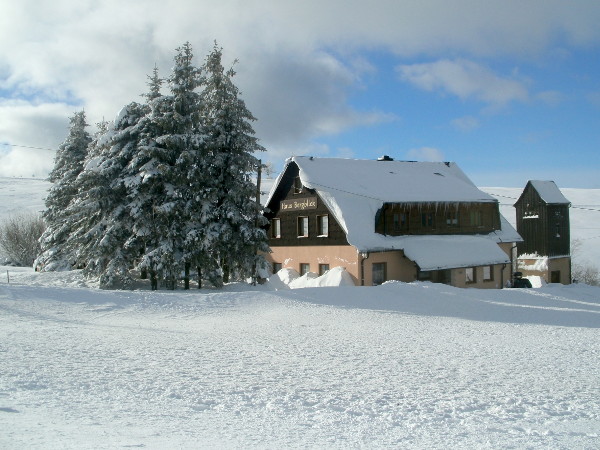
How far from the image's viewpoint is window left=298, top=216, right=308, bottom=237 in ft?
106

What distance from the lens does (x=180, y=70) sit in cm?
2489

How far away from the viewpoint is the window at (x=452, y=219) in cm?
3359

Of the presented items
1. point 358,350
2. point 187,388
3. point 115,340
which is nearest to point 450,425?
point 187,388

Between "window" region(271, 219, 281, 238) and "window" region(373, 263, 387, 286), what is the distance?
25.0 feet

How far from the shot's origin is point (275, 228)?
1366 inches

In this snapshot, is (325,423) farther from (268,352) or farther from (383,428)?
(268,352)

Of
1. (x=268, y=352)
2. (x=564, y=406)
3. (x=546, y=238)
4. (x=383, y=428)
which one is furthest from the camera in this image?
(x=546, y=238)

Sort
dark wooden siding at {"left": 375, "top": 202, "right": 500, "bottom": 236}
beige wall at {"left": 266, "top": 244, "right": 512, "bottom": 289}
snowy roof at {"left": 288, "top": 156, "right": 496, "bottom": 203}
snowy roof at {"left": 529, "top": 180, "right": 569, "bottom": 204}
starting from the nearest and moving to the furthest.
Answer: beige wall at {"left": 266, "top": 244, "right": 512, "bottom": 289}, dark wooden siding at {"left": 375, "top": 202, "right": 500, "bottom": 236}, snowy roof at {"left": 288, "top": 156, "right": 496, "bottom": 203}, snowy roof at {"left": 529, "top": 180, "right": 569, "bottom": 204}

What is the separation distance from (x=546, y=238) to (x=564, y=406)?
123ft

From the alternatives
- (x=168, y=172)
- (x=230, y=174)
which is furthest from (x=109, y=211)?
(x=230, y=174)

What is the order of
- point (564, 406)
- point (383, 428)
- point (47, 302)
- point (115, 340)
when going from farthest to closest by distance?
point (47, 302), point (115, 340), point (564, 406), point (383, 428)

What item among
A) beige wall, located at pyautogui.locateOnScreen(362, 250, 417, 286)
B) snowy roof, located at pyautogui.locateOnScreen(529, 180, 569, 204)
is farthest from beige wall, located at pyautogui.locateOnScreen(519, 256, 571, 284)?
beige wall, located at pyautogui.locateOnScreen(362, 250, 417, 286)

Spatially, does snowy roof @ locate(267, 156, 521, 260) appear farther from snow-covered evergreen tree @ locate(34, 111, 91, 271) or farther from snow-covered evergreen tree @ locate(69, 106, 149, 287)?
snow-covered evergreen tree @ locate(34, 111, 91, 271)

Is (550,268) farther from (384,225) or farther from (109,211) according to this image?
(109,211)
